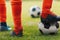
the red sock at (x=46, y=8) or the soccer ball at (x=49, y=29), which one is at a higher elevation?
the red sock at (x=46, y=8)

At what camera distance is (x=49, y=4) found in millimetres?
2498

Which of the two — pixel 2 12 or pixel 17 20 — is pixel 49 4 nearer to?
Answer: pixel 17 20

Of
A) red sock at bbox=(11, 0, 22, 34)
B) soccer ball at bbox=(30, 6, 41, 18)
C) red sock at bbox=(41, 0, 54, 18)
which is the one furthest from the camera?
soccer ball at bbox=(30, 6, 41, 18)

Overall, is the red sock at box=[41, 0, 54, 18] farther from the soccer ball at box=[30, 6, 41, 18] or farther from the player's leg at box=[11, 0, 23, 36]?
the soccer ball at box=[30, 6, 41, 18]

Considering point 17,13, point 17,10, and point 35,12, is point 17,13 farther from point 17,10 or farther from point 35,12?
point 35,12

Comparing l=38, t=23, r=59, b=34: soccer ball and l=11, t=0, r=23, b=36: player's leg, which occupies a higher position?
l=11, t=0, r=23, b=36: player's leg

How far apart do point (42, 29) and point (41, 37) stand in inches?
5.2

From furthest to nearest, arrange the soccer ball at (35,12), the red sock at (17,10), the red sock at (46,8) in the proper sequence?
the soccer ball at (35,12) < the red sock at (46,8) < the red sock at (17,10)

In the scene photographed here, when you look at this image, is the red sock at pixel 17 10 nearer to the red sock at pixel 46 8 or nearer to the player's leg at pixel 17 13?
the player's leg at pixel 17 13

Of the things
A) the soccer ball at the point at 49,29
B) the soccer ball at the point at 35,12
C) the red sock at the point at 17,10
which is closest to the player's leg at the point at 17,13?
the red sock at the point at 17,10

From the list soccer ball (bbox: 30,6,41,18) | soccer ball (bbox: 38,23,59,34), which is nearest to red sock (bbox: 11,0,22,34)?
soccer ball (bbox: 38,23,59,34)

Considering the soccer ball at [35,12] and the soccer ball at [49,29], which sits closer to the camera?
the soccer ball at [49,29]

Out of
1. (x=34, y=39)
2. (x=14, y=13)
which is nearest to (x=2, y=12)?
(x=14, y=13)

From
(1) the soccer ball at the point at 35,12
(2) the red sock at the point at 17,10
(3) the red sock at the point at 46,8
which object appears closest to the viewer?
(2) the red sock at the point at 17,10
